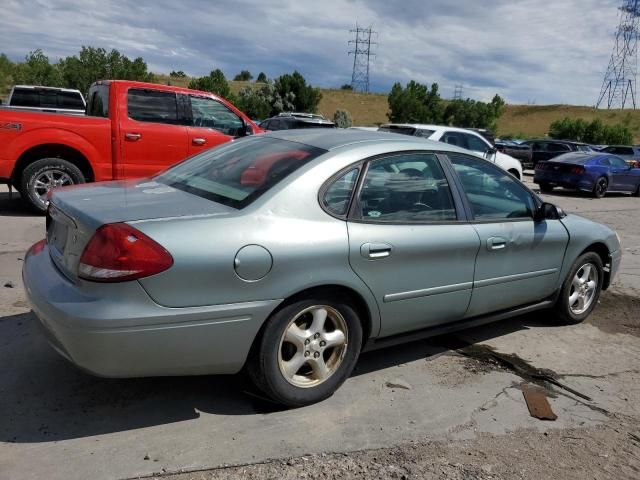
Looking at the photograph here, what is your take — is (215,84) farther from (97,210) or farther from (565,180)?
(97,210)

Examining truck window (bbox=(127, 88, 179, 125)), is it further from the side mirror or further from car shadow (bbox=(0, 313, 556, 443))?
the side mirror

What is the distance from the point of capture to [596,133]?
163 ft

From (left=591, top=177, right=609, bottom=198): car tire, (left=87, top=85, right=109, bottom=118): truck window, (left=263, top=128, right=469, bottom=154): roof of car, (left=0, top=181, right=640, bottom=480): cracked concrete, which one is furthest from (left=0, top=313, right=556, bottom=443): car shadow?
(left=591, top=177, right=609, bottom=198): car tire

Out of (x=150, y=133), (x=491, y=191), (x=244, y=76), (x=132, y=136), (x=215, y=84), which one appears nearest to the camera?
(x=491, y=191)

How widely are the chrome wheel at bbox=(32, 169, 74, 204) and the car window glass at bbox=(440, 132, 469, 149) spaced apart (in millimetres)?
7935

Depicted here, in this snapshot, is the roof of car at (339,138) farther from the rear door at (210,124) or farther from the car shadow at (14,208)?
the car shadow at (14,208)

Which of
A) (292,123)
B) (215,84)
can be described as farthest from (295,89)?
(292,123)

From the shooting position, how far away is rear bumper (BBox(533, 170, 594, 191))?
16.8m

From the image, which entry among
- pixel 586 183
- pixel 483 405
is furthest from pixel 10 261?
pixel 586 183

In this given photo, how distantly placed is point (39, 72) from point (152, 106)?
32.4 m

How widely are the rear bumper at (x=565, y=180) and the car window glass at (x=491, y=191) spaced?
13.5 meters

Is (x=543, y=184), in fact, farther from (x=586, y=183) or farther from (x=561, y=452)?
(x=561, y=452)

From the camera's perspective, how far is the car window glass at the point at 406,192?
11.8 ft

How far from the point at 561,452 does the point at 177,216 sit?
240 centimetres
